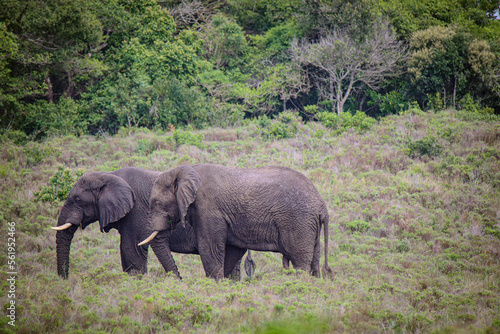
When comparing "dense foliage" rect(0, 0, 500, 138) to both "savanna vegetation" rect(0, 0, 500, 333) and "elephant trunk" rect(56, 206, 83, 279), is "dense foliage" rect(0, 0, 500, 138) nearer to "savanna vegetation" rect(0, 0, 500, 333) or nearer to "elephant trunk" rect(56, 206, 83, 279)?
"savanna vegetation" rect(0, 0, 500, 333)

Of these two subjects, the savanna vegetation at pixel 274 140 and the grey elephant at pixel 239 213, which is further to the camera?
the grey elephant at pixel 239 213

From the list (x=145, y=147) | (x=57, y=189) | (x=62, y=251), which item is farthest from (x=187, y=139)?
(x=62, y=251)

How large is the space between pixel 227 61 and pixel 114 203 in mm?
23994

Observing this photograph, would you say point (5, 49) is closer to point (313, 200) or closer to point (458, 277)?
point (313, 200)

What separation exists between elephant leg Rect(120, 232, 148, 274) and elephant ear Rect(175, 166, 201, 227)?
4.74 ft

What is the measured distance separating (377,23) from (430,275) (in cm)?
2207

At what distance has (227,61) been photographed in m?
31.9

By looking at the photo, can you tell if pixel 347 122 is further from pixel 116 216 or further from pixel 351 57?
pixel 116 216

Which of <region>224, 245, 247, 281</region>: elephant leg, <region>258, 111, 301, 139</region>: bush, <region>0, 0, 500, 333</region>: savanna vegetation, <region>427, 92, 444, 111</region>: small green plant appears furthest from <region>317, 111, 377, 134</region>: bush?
<region>224, 245, 247, 281</region>: elephant leg

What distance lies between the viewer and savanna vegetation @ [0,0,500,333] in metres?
7.10

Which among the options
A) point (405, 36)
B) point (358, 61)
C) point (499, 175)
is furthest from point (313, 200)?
point (405, 36)

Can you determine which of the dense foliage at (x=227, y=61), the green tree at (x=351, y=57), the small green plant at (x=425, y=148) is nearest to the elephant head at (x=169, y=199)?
the small green plant at (x=425, y=148)

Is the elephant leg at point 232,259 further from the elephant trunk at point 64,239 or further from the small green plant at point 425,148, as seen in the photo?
the small green plant at point 425,148

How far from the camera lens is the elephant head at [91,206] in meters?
9.32
